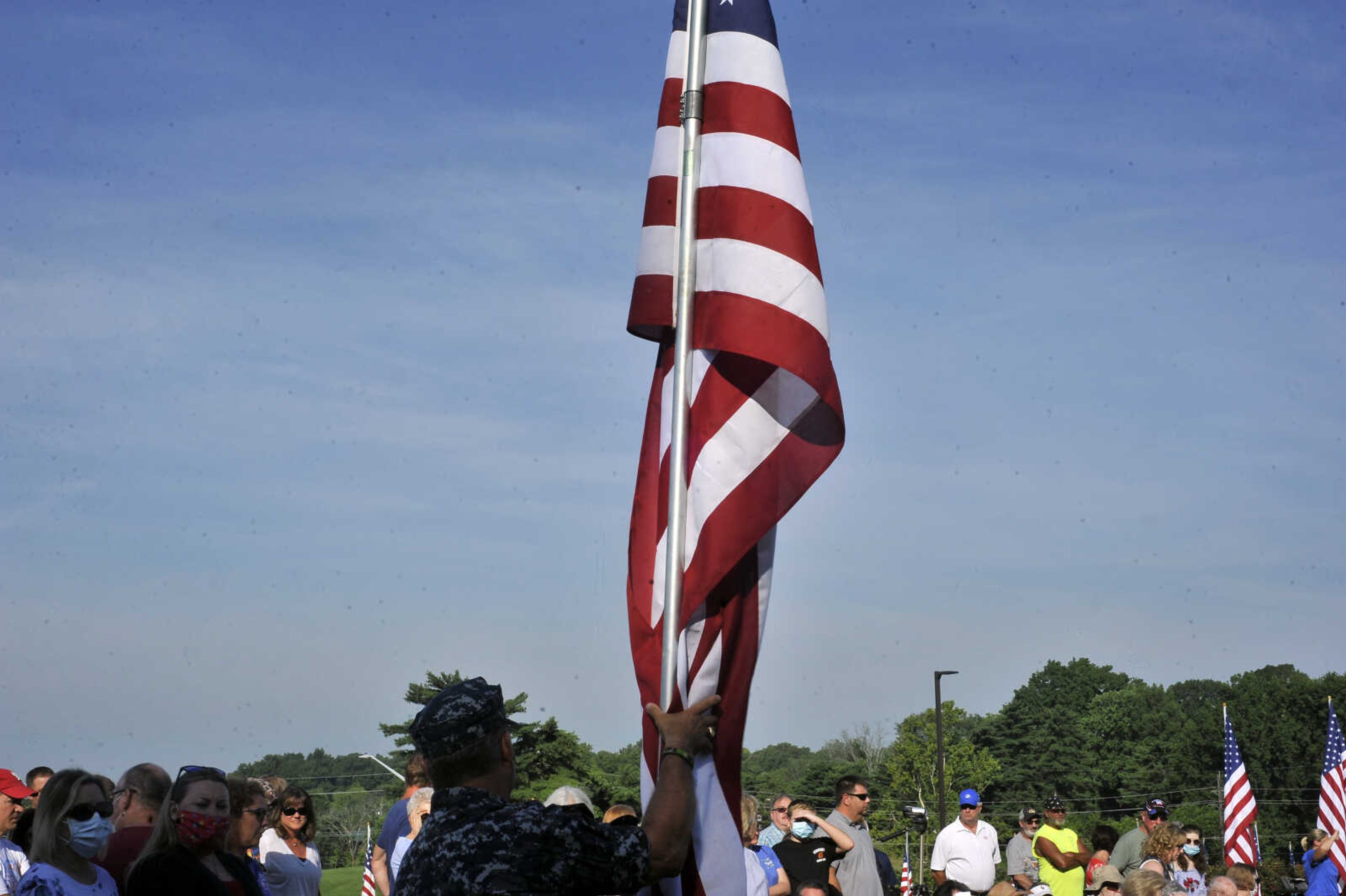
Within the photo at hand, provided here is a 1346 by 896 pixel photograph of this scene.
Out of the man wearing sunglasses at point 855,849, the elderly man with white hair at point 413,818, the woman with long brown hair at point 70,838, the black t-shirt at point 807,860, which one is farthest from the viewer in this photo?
the man wearing sunglasses at point 855,849

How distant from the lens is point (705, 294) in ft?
15.7

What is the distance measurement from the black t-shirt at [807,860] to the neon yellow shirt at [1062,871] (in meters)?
3.89

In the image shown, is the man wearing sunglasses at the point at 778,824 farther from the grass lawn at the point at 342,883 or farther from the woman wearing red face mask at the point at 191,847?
the grass lawn at the point at 342,883

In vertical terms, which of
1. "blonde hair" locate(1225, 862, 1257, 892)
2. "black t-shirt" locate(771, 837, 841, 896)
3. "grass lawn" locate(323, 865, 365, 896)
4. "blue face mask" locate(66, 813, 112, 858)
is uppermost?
"blue face mask" locate(66, 813, 112, 858)

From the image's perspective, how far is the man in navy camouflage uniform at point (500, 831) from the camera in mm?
3236

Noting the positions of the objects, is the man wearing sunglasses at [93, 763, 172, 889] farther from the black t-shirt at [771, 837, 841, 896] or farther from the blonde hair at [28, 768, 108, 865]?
the black t-shirt at [771, 837, 841, 896]

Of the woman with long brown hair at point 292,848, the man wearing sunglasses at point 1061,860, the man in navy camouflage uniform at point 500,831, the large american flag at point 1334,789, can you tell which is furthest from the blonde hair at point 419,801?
the large american flag at point 1334,789

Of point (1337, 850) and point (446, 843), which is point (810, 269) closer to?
point (446, 843)

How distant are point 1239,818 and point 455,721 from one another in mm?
14380

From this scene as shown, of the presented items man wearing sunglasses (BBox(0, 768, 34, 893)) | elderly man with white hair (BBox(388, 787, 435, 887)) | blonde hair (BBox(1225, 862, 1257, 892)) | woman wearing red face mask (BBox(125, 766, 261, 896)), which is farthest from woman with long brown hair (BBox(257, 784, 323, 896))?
blonde hair (BBox(1225, 862, 1257, 892))

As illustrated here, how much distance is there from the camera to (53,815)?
521cm

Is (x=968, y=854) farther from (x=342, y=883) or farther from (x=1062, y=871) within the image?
(x=342, y=883)

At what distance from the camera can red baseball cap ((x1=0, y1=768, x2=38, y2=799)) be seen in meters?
7.68

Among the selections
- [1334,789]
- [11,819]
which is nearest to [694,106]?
[11,819]
